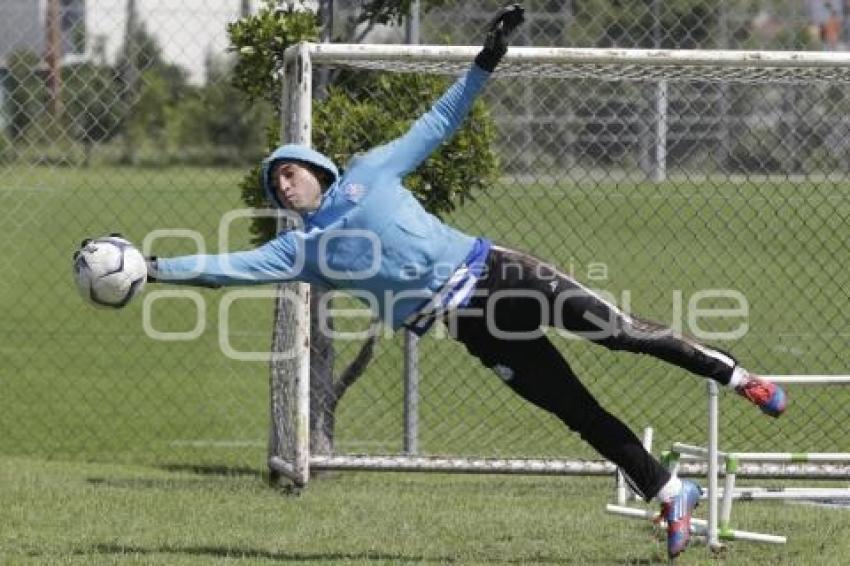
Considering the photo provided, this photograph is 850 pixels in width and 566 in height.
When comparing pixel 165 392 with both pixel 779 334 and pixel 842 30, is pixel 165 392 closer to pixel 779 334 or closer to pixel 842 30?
pixel 779 334

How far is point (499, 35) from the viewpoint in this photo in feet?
23.9

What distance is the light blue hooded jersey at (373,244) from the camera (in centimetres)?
724

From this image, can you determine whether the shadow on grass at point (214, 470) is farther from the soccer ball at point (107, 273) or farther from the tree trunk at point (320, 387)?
the soccer ball at point (107, 273)

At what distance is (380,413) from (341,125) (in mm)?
3364

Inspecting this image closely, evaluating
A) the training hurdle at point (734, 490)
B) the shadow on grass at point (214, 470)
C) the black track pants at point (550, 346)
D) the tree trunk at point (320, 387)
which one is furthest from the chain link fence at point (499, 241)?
the training hurdle at point (734, 490)

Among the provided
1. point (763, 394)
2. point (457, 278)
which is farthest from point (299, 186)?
point (763, 394)

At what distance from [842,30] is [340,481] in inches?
562

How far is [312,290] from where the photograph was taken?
1007 cm

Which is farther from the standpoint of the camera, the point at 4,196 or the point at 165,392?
the point at 4,196

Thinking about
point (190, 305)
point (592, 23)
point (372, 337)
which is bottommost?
point (190, 305)

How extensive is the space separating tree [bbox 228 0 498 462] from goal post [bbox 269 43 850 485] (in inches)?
3.6

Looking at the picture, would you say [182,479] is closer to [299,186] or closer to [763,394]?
[299,186]

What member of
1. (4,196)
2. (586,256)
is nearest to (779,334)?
(586,256)

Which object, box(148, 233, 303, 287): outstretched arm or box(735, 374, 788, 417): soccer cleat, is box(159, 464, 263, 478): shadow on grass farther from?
box(735, 374, 788, 417): soccer cleat
